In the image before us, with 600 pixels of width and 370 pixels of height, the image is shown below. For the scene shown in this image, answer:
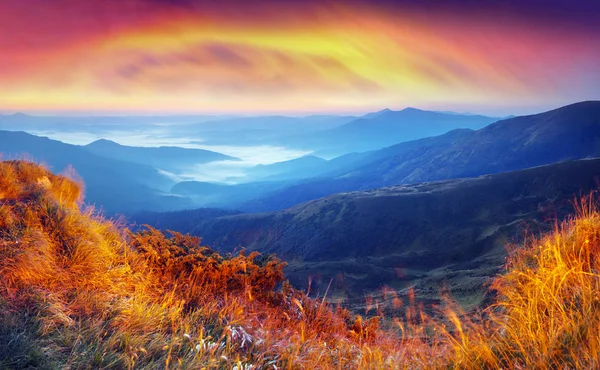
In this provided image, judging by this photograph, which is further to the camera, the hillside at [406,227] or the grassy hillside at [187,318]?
the hillside at [406,227]

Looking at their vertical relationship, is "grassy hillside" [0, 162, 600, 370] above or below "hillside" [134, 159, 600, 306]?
above

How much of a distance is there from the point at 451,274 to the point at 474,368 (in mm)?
55274

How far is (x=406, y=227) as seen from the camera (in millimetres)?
101375

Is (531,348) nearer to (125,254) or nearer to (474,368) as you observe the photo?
(474,368)

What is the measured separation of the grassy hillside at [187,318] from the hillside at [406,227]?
55.5 metres

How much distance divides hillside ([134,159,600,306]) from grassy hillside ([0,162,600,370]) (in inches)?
2186

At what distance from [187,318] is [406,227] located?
102950mm

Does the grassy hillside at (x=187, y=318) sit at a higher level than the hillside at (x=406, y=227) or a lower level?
higher

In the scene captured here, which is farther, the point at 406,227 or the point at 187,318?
the point at 406,227

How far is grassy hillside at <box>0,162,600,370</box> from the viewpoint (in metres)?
3.11

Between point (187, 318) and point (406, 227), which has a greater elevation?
point (187, 318)

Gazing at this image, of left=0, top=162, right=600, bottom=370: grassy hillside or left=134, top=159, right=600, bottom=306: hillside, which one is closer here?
left=0, top=162, right=600, bottom=370: grassy hillside

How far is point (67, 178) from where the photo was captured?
32.7 feet

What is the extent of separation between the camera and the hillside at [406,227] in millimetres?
71331
